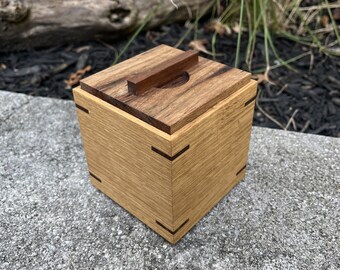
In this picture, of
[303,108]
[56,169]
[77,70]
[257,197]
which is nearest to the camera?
[257,197]

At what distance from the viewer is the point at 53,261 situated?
38.0 inches

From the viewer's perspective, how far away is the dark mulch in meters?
1.55

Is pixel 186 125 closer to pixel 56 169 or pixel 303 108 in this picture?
pixel 56 169

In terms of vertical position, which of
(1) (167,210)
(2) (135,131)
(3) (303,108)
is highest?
(2) (135,131)

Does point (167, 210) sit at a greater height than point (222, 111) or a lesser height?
lesser

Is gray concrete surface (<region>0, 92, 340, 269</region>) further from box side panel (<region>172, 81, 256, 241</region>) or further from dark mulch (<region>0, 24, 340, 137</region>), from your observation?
dark mulch (<region>0, 24, 340, 137</region>)

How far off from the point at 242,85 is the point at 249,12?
1.05 metres

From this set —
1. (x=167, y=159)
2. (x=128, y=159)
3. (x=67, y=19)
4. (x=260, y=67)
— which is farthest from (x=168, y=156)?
(x=67, y=19)

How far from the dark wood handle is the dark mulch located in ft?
2.07

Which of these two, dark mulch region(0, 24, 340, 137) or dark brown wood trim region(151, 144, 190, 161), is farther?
dark mulch region(0, 24, 340, 137)

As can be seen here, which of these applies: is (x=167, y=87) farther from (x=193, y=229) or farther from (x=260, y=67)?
(x=260, y=67)

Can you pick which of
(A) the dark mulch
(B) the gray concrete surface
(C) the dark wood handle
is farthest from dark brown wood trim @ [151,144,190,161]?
(A) the dark mulch

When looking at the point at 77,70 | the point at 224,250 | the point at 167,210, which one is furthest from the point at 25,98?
the point at 224,250

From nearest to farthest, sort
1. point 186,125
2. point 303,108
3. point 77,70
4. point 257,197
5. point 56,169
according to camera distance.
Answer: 1. point 186,125
2. point 257,197
3. point 56,169
4. point 303,108
5. point 77,70
